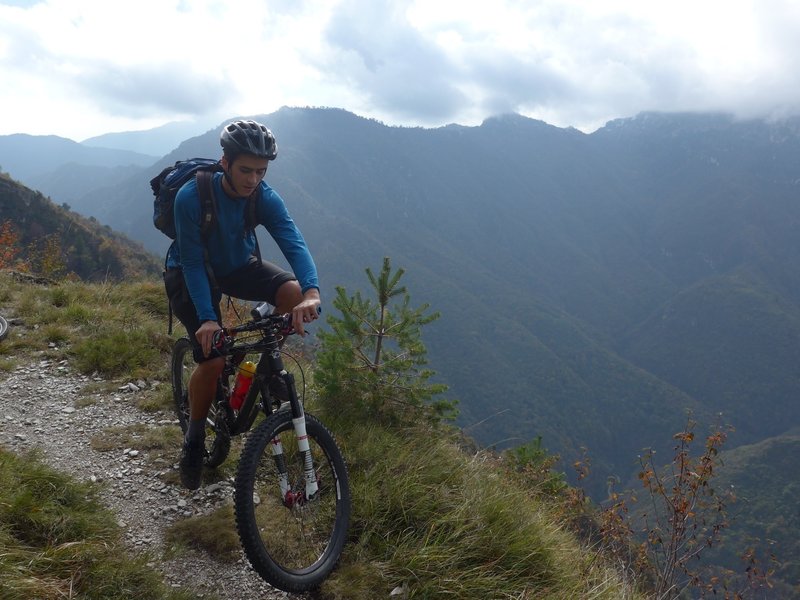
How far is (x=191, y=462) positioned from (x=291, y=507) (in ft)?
3.34

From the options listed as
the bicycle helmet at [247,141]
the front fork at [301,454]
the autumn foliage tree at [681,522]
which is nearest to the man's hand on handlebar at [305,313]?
the front fork at [301,454]

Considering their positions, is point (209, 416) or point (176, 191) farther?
point (209, 416)

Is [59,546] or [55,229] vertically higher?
[55,229]

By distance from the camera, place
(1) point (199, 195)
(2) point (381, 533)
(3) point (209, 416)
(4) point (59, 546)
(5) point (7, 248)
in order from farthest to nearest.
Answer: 1. (5) point (7, 248)
2. (3) point (209, 416)
3. (2) point (381, 533)
4. (1) point (199, 195)
5. (4) point (59, 546)

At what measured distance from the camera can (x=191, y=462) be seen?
3719mm

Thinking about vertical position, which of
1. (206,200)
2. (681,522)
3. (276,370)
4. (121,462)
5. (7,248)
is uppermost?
(206,200)

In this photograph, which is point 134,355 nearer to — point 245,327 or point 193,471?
point 193,471

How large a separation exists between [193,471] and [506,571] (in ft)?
7.56

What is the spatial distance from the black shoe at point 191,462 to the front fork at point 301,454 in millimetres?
931

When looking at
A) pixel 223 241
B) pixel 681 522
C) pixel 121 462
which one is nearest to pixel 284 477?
pixel 223 241

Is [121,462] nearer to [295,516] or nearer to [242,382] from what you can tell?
[242,382]

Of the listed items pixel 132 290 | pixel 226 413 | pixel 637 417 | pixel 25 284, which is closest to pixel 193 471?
pixel 226 413

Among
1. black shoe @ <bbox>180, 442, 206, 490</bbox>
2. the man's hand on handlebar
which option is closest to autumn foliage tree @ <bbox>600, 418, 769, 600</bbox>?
the man's hand on handlebar

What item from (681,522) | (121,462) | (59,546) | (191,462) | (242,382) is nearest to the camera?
(59,546)
